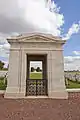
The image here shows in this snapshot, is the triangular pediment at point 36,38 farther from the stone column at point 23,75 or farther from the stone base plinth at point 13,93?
the stone base plinth at point 13,93

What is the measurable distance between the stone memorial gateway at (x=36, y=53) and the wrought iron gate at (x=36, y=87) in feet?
0.42

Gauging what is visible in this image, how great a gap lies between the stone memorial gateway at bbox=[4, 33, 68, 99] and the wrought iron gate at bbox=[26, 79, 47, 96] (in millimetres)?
128

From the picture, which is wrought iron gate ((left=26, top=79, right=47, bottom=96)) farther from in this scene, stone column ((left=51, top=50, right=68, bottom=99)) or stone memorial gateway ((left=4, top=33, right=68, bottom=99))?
stone column ((left=51, top=50, right=68, bottom=99))

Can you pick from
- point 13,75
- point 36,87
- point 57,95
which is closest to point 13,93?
point 13,75

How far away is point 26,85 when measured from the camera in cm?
972

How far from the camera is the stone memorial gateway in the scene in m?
9.12

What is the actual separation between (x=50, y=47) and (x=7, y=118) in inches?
212

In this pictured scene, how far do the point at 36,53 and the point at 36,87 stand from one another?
2.17 m

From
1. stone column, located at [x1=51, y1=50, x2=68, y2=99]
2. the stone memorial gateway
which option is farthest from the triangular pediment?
stone column, located at [x1=51, y1=50, x2=68, y2=99]

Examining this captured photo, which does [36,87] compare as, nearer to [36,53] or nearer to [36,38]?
[36,53]

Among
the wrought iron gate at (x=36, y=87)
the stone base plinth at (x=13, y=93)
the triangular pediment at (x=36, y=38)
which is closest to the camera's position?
the stone base plinth at (x=13, y=93)

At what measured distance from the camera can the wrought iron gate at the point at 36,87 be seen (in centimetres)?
973

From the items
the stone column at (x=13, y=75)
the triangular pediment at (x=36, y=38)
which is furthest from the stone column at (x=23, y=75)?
the triangular pediment at (x=36, y=38)

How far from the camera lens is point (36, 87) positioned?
986 centimetres
